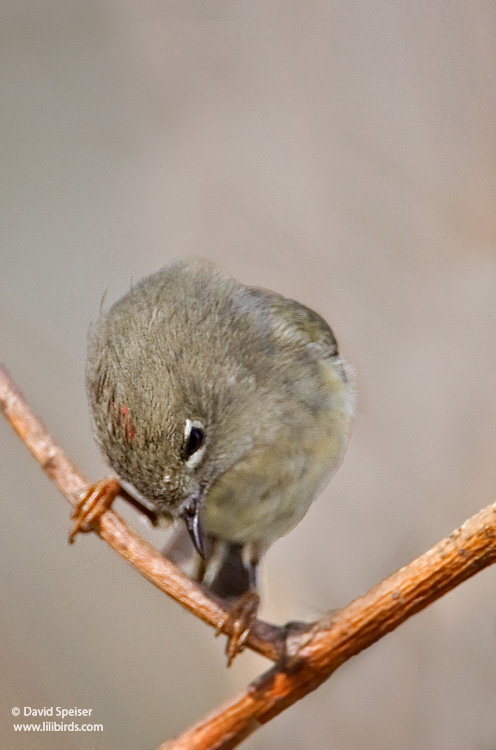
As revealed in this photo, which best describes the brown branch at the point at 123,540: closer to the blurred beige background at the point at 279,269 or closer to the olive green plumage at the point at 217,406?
the olive green plumage at the point at 217,406

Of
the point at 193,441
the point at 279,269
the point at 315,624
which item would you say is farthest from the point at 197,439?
the point at 279,269

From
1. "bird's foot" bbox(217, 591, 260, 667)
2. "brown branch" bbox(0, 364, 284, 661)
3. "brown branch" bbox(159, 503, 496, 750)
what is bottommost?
"brown branch" bbox(159, 503, 496, 750)

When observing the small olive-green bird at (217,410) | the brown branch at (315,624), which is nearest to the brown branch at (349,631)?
the brown branch at (315,624)

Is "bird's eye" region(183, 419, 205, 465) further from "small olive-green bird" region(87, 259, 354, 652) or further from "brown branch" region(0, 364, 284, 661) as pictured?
"brown branch" region(0, 364, 284, 661)

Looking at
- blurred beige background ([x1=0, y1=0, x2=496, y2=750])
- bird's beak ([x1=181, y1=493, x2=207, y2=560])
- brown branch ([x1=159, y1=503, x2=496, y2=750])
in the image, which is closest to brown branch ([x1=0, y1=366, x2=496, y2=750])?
brown branch ([x1=159, y1=503, x2=496, y2=750])

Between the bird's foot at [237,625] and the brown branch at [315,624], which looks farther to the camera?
the bird's foot at [237,625]

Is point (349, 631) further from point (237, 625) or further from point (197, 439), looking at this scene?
point (197, 439)
